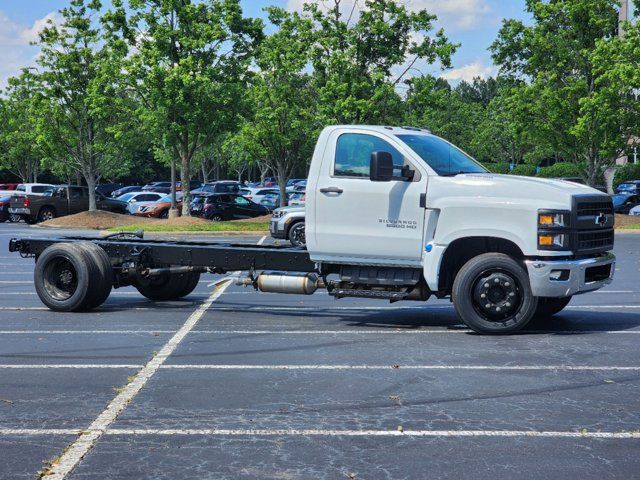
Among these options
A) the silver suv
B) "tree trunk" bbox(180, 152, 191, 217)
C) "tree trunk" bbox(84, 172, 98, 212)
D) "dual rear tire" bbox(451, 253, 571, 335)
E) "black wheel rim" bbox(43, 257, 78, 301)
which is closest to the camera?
"dual rear tire" bbox(451, 253, 571, 335)

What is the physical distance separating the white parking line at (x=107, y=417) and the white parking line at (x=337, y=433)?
0.14 m

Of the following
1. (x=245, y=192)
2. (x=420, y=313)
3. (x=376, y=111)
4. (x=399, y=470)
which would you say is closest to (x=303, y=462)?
(x=399, y=470)

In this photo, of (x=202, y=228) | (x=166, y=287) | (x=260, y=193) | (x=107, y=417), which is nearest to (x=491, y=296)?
(x=107, y=417)

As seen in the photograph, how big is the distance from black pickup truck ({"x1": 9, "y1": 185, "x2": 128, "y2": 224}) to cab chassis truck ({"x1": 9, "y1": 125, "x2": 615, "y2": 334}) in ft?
100

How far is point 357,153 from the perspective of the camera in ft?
35.7

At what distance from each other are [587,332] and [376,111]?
2432cm

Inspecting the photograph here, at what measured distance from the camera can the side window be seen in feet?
35.4

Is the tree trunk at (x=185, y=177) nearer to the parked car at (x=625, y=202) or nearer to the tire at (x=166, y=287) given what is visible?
the parked car at (x=625, y=202)

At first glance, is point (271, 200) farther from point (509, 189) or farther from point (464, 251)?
point (509, 189)

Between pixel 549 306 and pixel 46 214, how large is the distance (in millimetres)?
32973

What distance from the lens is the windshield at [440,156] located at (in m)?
10.7

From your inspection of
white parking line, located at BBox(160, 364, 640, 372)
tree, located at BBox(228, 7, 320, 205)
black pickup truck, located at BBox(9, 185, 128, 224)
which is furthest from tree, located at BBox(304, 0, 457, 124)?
white parking line, located at BBox(160, 364, 640, 372)

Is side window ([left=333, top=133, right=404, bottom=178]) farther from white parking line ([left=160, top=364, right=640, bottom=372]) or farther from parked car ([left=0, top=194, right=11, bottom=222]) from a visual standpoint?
parked car ([left=0, top=194, right=11, bottom=222])

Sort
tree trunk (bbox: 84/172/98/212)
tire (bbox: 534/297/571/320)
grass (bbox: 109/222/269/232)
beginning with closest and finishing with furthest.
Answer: tire (bbox: 534/297/571/320) → grass (bbox: 109/222/269/232) → tree trunk (bbox: 84/172/98/212)
